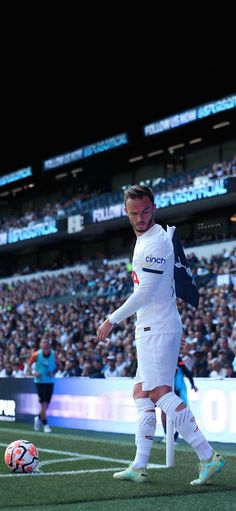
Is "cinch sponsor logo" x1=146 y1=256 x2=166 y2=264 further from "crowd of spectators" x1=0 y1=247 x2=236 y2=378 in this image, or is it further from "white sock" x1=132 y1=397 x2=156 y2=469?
"crowd of spectators" x1=0 y1=247 x2=236 y2=378

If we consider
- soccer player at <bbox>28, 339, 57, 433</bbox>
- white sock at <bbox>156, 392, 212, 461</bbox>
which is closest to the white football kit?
white sock at <bbox>156, 392, 212, 461</bbox>

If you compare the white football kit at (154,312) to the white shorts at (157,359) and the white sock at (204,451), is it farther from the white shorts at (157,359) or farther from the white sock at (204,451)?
the white sock at (204,451)

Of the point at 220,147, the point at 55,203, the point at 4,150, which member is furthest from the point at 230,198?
the point at 4,150

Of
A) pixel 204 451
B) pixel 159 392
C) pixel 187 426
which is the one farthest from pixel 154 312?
pixel 204 451

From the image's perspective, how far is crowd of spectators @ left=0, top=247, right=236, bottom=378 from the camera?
58.3 feet

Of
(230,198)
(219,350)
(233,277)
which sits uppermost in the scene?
(230,198)

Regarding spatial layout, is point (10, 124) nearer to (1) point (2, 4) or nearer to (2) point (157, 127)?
(2) point (157, 127)

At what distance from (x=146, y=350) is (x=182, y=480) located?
126 centimetres

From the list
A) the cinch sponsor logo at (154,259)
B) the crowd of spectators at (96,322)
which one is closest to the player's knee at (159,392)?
the cinch sponsor logo at (154,259)

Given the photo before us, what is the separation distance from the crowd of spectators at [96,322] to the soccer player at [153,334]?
8.92 m

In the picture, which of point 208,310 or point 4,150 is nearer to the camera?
point 208,310

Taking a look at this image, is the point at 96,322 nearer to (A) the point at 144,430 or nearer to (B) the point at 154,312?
(A) the point at 144,430

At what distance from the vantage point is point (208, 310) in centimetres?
2070

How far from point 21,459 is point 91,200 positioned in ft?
106
